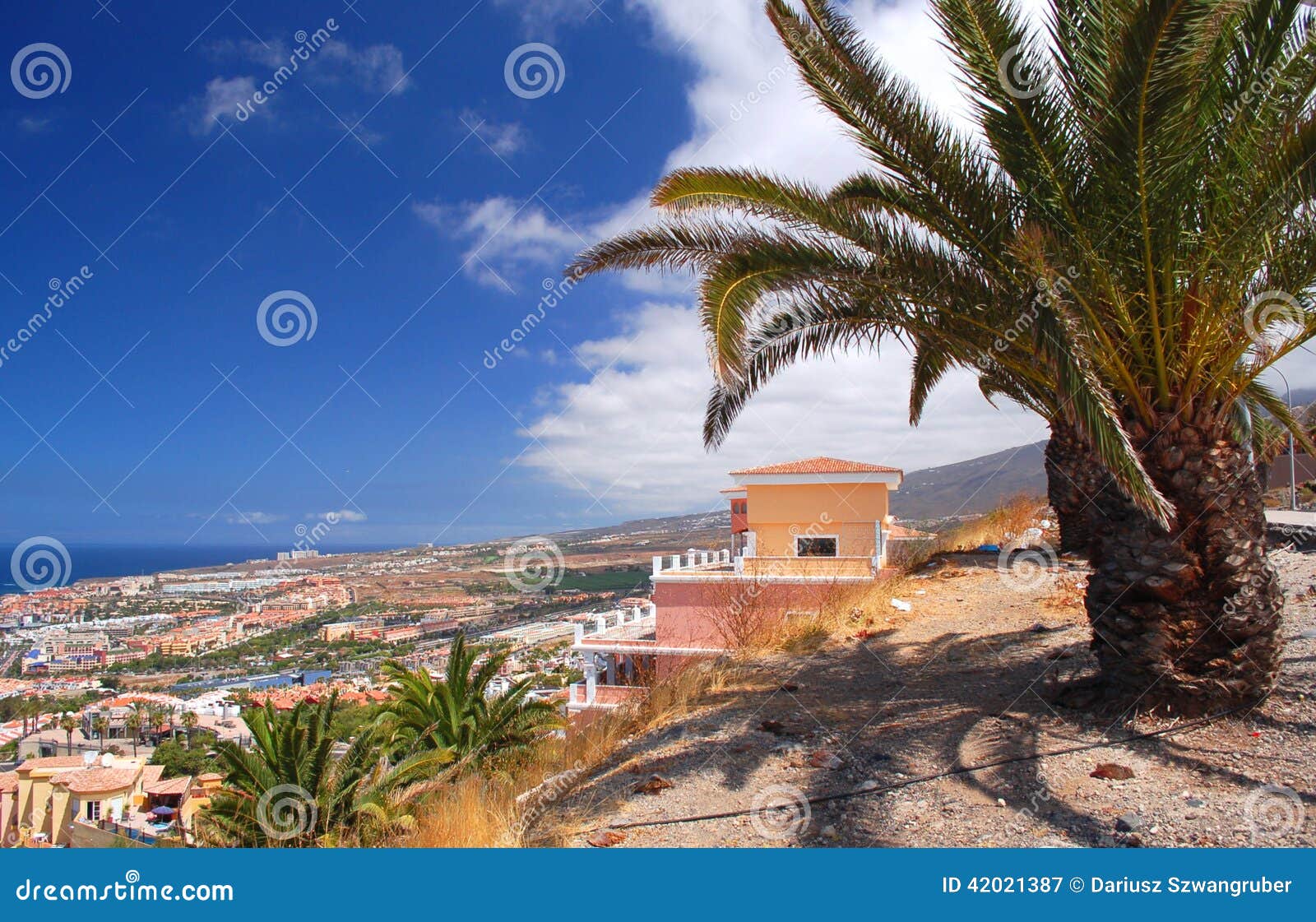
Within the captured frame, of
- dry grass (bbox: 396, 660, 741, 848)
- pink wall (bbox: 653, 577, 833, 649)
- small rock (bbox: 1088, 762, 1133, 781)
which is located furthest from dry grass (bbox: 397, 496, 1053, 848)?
small rock (bbox: 1088, 762, 1133, 781)

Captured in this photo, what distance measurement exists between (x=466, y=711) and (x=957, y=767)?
8.01 meters

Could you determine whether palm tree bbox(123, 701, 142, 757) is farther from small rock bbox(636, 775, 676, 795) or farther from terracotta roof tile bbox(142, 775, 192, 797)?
small rock bbox(636, 775, 676, 795)

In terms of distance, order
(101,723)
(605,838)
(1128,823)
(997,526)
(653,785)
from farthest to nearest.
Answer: (997,526)
(101,723)
(653,785)
(605,838)
(1128,823)

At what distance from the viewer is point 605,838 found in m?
3.79

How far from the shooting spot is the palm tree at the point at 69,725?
10906 mm

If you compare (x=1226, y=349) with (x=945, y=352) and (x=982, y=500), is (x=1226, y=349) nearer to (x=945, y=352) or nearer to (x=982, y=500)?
(x=945, y=352)

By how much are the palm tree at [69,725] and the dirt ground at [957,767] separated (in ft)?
34.7

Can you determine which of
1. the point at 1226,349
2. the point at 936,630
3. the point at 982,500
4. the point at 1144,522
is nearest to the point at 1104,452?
the point at 1144,522

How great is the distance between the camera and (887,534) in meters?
19.9

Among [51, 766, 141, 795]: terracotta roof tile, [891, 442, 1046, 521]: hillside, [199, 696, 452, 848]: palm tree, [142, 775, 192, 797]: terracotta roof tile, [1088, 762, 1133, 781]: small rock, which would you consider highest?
[891, 442, 1046, 521]: hillside

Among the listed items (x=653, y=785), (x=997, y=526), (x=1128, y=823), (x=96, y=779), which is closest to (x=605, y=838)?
(x=653, y=785)

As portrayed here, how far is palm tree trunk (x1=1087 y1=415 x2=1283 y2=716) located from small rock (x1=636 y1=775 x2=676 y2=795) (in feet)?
10.5

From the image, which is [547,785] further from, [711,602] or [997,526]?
[997,526]

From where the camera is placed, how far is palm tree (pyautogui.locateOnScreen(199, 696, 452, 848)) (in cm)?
580
